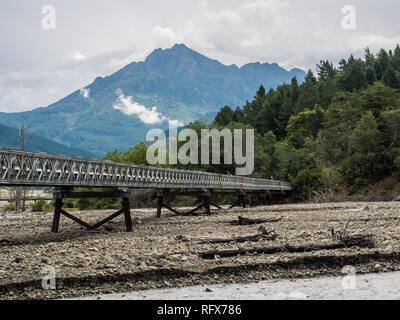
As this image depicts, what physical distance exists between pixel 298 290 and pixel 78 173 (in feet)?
43.7

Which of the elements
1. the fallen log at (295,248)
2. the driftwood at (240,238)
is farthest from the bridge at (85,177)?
the fallen log at (295,248)

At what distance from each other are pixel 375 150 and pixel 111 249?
49.8m

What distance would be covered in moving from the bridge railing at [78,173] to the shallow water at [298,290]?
8.05 m

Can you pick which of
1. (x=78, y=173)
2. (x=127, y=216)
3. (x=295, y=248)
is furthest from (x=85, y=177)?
(x=295, y=248)

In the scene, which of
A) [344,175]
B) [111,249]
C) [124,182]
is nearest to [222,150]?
[344,175]

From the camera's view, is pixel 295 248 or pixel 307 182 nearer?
pixel 295 248

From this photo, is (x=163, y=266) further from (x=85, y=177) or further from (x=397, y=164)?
(x=397, y=164)

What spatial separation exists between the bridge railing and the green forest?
29.6 meters

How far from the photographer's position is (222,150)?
7219 cm

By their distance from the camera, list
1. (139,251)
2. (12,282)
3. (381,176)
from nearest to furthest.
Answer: (12,282) < (139,251) < (381,176)

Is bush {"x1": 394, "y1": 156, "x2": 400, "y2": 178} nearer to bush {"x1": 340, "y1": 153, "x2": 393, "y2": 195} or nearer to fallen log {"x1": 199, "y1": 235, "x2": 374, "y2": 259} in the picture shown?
bush {"x1": 340, "y1": 153, "x2": 393, "y2": 195}

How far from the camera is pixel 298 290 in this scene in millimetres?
10273

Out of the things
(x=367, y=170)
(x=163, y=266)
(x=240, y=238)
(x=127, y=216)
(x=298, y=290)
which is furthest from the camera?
(x=367, y=170)
